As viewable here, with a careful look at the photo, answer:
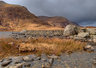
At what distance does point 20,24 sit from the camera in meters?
110

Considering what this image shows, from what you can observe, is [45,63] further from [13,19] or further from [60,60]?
[13,19]

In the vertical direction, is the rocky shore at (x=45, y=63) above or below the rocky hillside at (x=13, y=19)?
below

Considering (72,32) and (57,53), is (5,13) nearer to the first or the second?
(72,32)

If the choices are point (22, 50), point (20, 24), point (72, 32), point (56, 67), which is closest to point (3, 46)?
point (22, 50)

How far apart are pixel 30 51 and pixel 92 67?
5402 mm

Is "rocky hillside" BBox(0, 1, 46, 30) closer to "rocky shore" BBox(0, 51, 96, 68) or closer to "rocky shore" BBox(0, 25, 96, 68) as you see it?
"rocky shore" BBox(0, 25, 96, 68)

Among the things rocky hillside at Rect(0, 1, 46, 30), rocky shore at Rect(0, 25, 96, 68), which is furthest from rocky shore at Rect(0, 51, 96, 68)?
rocky hillside at Rect(0, 1, 46, 30)

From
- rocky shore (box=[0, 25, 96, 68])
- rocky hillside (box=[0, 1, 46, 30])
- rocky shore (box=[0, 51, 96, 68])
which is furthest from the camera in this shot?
rocky hillside (box=[0, 1, 46, 30])

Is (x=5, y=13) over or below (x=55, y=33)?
over

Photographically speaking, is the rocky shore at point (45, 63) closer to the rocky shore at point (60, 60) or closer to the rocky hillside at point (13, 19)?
the rocky shore at point (60, 60)

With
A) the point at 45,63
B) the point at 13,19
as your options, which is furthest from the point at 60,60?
the point at 13,19

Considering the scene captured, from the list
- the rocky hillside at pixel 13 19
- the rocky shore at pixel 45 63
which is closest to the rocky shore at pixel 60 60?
the rocky shore at pixel 45 63

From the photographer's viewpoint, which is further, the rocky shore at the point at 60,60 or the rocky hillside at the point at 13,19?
the rocky hillside at the point at 13,19

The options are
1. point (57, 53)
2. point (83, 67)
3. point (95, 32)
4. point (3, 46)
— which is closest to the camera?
point (83, 67)
